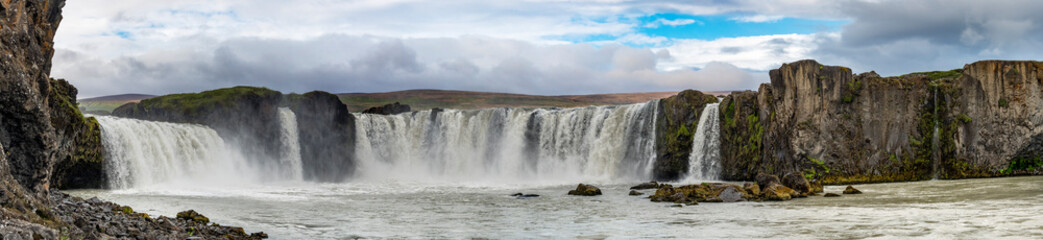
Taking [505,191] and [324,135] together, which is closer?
[505,191]

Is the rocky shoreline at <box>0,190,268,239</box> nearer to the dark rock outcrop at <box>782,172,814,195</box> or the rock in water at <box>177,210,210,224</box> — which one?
the rock in water at <box>177,210,210,224</box>

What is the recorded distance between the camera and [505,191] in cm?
4347

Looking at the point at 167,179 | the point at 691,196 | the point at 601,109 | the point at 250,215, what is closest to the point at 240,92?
the point at 167,179

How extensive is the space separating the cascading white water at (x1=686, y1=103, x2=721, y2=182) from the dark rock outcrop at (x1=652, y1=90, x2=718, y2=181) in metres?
0.61

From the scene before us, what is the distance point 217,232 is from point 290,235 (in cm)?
243

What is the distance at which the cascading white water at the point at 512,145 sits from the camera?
173ft

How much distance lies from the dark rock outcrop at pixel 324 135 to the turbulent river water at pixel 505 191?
0.99 m

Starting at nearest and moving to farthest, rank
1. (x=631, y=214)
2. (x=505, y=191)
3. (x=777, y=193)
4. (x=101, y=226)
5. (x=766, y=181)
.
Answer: (x=101, y=226)
(x=631, y=214)
(x=777, y=193)
(x=766, y=181)
(x=505, y=191)

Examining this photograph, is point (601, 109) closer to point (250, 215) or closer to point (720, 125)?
point (720, 125)

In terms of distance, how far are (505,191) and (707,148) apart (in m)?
13.1

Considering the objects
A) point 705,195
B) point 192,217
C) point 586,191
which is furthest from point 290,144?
point 192,217

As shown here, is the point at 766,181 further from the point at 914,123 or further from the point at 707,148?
the point at 707,148

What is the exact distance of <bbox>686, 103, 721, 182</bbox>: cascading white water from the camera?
4809 centimetres

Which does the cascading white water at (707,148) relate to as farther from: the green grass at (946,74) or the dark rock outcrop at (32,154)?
the dark rock outcrop at (32,154)
